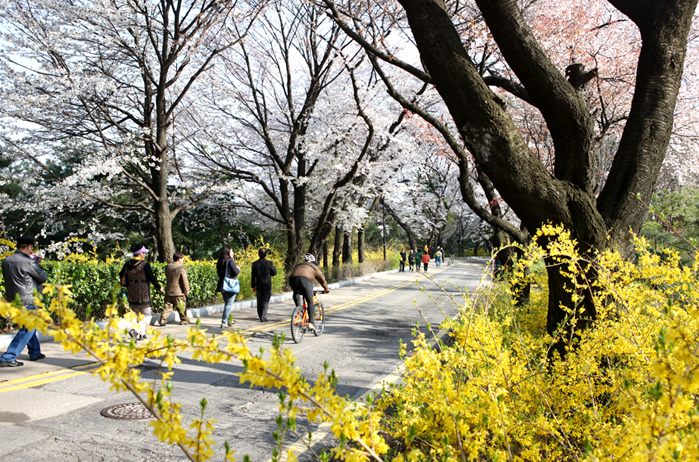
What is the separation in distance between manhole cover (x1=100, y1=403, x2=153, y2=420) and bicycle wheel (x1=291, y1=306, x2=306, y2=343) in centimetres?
361

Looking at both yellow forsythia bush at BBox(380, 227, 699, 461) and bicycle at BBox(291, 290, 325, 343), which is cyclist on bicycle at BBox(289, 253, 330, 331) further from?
yellow forsythia bush at BBox(380, 227, 699, 461)

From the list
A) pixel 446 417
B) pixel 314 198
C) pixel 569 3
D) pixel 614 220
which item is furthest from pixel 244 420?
pixel 314 198

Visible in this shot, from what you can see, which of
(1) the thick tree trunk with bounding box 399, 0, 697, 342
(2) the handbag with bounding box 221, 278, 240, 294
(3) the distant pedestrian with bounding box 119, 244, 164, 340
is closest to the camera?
(1) the thick tree trunk with bounding box 399, 0, 697, 342

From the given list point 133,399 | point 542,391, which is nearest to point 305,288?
point 133,399

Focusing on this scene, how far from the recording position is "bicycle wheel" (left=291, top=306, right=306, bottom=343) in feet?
27.0

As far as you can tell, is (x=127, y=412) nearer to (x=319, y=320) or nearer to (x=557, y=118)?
(x=319, y=320)

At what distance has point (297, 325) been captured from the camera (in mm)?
8531

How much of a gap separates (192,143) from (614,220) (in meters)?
16.4

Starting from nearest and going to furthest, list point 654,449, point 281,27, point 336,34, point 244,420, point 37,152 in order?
point 654,449 < point 244,420 < point 37,152 < point 336,34 < point 281,27

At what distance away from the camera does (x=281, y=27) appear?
56.9 ft

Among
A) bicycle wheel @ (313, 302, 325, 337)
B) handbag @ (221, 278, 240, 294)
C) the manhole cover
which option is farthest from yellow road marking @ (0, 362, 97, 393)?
bicycle wheel @ (313, 302, 325, 337)

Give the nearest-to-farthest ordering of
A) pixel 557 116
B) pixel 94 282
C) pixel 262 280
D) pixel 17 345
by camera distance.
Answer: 1. pixel 557 116
2. pixel 17 345
3. pixel 94 282
4. pixel 262 280

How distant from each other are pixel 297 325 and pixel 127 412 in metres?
4.10

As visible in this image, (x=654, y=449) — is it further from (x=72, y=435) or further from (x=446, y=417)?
(x=72, y=435)
